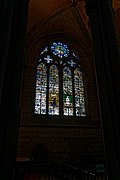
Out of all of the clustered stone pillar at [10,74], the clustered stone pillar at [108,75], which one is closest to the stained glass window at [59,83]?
the clustered stone pillar at [108,75]

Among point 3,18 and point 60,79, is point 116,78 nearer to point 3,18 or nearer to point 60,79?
point 3,18

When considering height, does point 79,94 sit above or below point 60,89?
below

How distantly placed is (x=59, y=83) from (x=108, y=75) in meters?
5.96

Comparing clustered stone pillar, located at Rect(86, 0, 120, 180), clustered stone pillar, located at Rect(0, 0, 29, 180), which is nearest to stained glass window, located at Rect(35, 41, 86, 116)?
clustered stone pillar, located at Rect(86, 0, 120, 180)

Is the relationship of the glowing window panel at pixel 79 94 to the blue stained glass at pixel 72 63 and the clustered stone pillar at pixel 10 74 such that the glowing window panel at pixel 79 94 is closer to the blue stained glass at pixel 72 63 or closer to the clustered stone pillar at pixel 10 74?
the blue stained glass at pixel 72 63

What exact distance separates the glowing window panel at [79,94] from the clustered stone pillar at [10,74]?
6330mm

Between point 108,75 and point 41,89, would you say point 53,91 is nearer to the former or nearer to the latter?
point 41,89

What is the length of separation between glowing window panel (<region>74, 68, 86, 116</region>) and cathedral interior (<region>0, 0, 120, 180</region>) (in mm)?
53

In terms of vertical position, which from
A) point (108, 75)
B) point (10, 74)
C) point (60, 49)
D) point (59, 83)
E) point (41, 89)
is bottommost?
point (10, 74)

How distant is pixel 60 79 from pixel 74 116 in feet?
6.80

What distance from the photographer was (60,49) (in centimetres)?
976

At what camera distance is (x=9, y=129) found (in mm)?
1959

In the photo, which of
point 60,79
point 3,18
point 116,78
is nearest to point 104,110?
point 116,78

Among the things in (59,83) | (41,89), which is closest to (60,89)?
(59,83)
